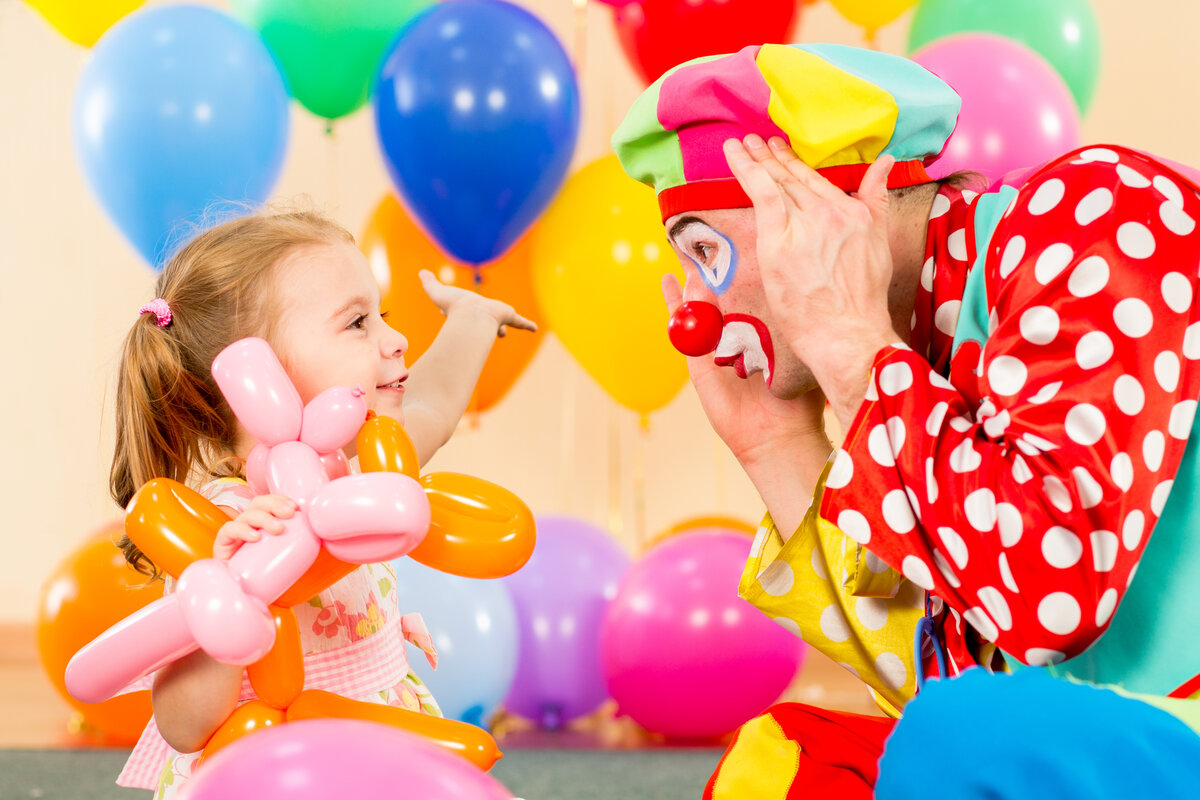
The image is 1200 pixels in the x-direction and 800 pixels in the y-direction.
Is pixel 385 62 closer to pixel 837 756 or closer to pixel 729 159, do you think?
pixel 729 159

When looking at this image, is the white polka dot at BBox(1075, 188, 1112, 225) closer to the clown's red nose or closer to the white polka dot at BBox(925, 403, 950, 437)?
the white polka dot at BBox(925, 403, 950, 437)

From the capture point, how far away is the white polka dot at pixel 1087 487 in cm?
82

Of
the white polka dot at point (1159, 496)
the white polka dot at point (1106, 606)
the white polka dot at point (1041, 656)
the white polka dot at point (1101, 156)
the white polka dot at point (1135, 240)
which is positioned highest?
the white polka dot at point (1101, 156)

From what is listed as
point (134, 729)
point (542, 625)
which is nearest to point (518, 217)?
point (542, 625)

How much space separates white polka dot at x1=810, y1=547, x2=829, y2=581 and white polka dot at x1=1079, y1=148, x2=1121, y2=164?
43 centimetres

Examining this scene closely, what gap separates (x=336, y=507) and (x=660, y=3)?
69.0 inches

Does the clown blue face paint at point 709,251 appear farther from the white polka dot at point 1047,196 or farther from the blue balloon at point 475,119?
the blue balloon at point 475,119

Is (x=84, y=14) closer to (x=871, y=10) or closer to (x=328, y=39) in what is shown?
(x=328, y=39)

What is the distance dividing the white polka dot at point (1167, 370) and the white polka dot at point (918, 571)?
201 millimetres

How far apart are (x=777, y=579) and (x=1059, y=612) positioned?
38cm

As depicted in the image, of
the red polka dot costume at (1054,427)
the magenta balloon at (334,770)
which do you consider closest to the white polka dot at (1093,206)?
the red polka dot costume at (1054,427)

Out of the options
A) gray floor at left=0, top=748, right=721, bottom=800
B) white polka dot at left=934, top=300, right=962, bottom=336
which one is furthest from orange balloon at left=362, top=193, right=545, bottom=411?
Answer: white polka dot at left=934, top=300, right=962, bottom=336

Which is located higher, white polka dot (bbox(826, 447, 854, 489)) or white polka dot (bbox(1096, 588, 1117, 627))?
white polka dot (bbox(826, 447, 854, 489))

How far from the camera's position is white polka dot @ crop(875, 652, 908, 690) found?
1.15 meters
